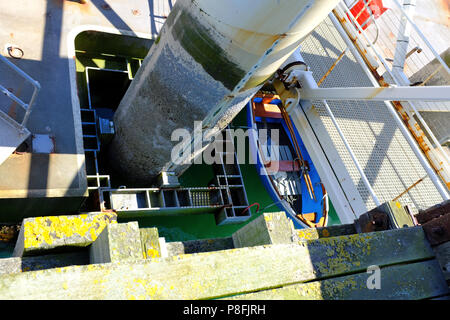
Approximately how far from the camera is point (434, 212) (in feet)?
12.7

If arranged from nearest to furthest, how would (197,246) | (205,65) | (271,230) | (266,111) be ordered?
1. (271,230)
2. (197,246)
3. (205,65)
4. (266,111)

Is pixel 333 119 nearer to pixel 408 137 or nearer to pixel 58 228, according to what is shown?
pixel 408 137

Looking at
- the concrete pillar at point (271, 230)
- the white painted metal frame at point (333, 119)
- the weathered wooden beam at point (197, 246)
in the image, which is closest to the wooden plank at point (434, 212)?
the concrete pillar at point (271, 230)

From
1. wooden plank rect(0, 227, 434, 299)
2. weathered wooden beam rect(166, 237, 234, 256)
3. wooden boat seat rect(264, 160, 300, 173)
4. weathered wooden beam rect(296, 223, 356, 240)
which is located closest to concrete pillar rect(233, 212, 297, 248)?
wooden plank rect(0, 227, 434, 299)

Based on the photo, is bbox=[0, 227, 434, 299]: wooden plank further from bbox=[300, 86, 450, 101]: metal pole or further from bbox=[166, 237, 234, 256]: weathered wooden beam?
bbox=[300, 86, 450, 101]: metal pole

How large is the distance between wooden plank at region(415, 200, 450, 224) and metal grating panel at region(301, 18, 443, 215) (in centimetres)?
351

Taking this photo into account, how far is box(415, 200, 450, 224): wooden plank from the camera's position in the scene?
3.73 metres

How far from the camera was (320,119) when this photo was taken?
827 centimetres

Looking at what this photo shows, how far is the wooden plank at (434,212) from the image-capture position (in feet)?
12.2

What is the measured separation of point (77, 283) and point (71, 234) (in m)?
0.82

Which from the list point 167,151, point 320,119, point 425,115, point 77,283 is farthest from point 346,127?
point 77,283

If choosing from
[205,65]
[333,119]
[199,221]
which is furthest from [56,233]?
[199,221]

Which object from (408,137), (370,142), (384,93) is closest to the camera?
(384,93)

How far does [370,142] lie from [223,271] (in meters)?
6.67
